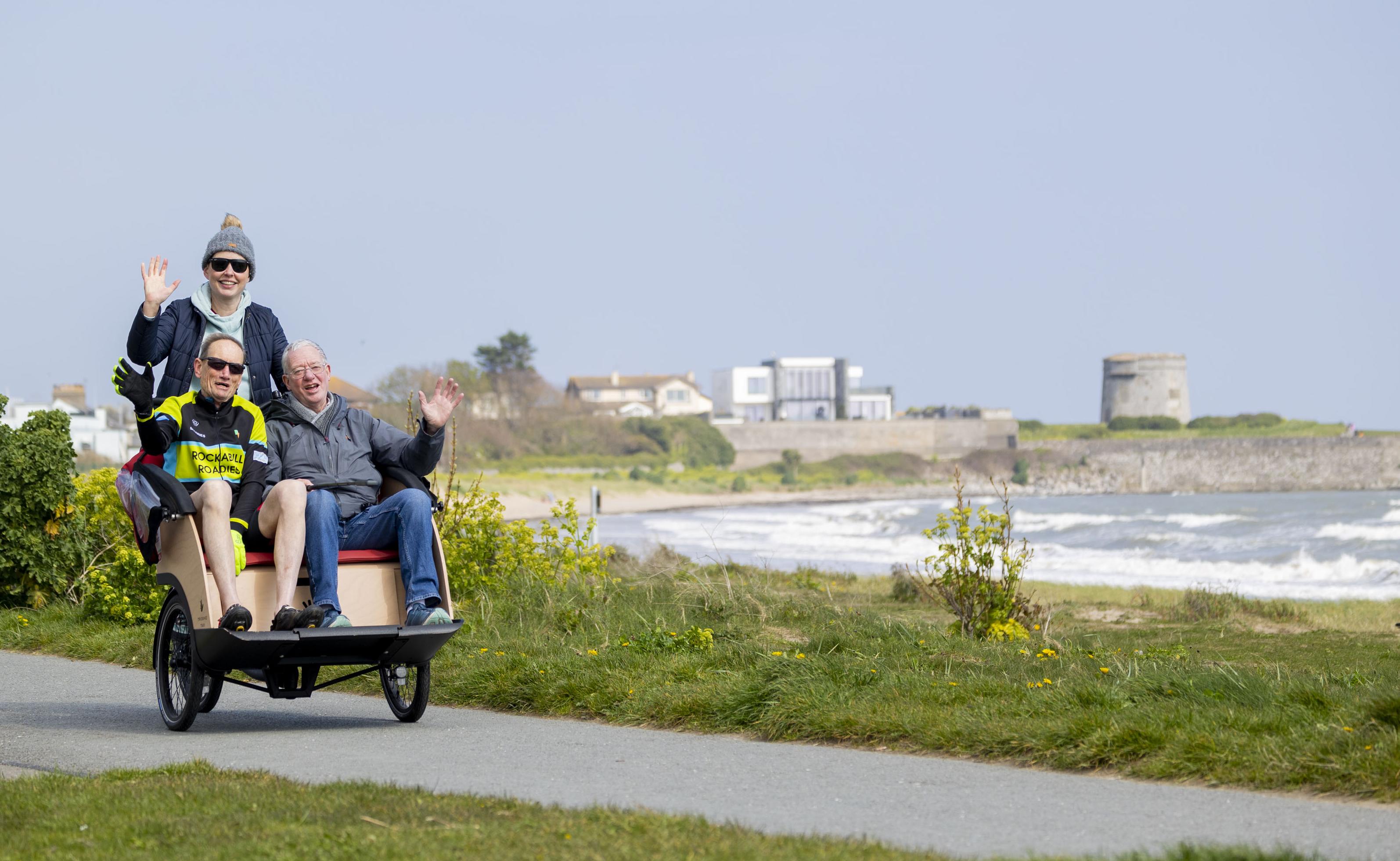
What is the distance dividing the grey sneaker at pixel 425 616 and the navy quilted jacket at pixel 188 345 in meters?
1.51

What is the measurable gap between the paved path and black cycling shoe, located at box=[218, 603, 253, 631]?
1.90ft

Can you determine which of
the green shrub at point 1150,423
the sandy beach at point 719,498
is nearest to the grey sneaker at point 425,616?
the sandy beach at point 719,498

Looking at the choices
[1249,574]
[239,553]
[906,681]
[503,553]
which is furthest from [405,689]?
[1249,574]

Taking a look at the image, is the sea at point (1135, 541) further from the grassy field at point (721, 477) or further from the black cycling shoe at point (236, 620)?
the grassy field at point (721, 477)

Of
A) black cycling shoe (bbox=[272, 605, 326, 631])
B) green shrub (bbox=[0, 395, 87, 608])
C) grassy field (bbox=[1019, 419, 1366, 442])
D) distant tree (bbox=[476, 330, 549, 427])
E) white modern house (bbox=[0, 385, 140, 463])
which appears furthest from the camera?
grassy field (bbox=[1019, 419, 1366, 442])

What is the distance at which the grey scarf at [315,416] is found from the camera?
743cm

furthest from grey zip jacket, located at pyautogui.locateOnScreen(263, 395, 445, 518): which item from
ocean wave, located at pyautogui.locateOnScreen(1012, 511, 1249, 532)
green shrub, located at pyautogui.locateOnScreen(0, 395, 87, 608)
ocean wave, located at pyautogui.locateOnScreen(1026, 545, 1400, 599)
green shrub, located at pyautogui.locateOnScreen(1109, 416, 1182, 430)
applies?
green shrub, located at pyautogui.locateOnScreen(1109, 416, 1182, 430)

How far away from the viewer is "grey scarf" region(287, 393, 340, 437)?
24.4ft

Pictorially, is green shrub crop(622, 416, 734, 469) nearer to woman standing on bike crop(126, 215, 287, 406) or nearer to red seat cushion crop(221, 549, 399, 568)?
woman standing on bike crop(126, 215, 287, 406)

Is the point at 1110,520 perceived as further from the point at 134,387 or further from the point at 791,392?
the point at 791,392

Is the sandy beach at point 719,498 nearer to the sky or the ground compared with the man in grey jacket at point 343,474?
nearer to the ground

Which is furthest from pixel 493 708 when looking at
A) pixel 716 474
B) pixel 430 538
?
pixel 716 474

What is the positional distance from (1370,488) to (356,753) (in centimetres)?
12699

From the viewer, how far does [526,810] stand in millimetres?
4969
